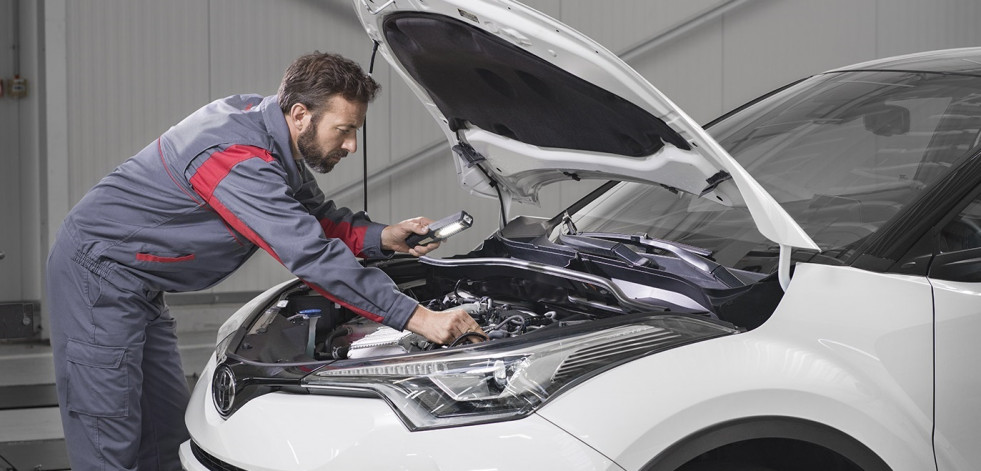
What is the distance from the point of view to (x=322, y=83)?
2.21m

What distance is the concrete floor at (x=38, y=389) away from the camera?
3352 mm

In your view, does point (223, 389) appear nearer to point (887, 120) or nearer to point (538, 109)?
point (538, 109)

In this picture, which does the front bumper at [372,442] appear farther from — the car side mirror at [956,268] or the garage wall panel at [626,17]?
the garage wall panel at [626,17]

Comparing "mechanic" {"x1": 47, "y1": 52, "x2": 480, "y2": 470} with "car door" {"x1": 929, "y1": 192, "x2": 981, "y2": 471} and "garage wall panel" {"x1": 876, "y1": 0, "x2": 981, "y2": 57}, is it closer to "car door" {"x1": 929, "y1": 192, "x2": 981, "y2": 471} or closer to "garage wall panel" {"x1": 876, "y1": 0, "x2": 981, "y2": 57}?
"car door" {"x1": 929, "y1": 192, "x2": 981, "y2": 471}

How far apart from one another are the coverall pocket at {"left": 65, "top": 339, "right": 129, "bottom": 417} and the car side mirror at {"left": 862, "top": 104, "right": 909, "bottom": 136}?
1896 mm

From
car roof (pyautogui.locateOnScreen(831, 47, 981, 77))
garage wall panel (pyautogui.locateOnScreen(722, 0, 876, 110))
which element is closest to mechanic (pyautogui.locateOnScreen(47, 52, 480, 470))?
car roof (pyautogui.locateOnScreen(831, 47, 981, 77))

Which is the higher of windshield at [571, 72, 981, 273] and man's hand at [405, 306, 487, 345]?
windshield at [571, 72, 981, 273]

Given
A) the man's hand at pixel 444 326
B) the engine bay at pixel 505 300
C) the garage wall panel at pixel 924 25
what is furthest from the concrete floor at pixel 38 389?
the garage wall panel at pixel 924 25

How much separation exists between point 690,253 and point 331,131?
0.87 metres

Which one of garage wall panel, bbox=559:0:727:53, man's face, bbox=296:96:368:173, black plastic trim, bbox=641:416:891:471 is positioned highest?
garage wall panel, bbox=559:0:727:53

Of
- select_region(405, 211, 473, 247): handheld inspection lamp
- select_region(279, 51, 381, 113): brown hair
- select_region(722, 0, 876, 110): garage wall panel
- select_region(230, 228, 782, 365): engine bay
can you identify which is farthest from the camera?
select_region(722, 0, 876, 110): garage wall panel

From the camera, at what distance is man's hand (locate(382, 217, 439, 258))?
8.47ft

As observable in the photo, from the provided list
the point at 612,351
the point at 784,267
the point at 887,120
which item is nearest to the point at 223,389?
the point at 612,351

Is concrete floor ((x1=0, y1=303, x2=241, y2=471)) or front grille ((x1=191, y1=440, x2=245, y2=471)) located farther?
concrete floor ((x1=0, y1=303, x2=241, y2=471))
